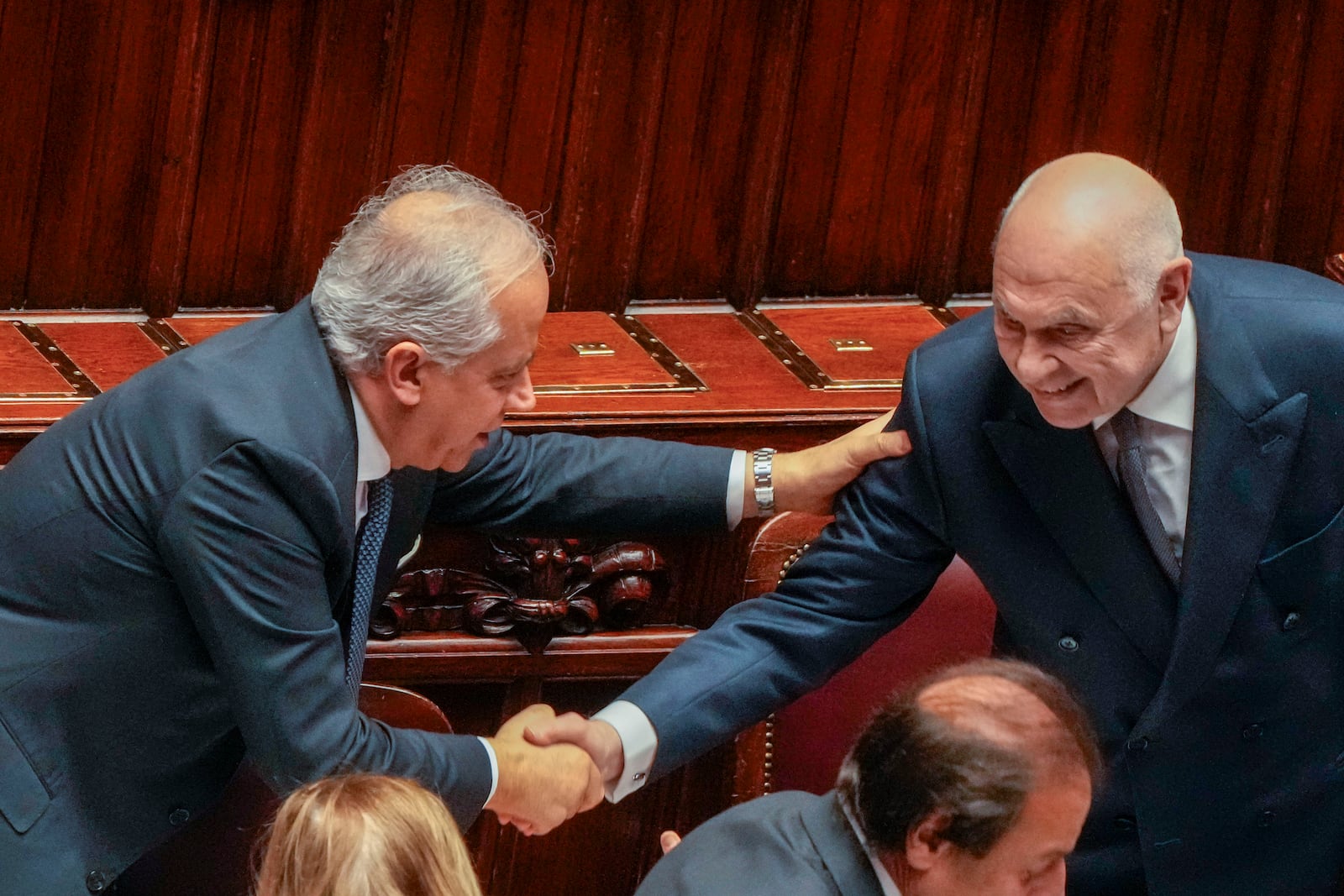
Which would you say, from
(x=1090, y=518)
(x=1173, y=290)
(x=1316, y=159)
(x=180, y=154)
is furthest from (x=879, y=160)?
(x=1173, y=290)

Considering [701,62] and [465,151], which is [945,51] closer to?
[701,62]

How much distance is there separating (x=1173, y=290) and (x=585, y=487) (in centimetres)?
97

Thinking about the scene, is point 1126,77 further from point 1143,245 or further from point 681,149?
point 1143,245

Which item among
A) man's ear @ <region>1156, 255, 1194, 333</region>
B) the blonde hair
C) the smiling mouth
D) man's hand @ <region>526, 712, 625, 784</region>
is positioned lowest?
man's hand @ <region>526, 712, 625, 784</region>

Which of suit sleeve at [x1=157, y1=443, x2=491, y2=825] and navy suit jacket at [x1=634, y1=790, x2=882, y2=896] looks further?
suit sleeve at [x1=157, y1=443, x2=491, y2=825]

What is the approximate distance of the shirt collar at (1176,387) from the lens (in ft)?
8.34

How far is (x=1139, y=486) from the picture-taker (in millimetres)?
2611

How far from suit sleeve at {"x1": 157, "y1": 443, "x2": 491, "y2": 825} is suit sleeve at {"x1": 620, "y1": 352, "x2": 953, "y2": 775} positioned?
38 cm

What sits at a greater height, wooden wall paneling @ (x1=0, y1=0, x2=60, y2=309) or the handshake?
wooden wall paneling @ (x1=0, y1=0, x2=60, y2=309)

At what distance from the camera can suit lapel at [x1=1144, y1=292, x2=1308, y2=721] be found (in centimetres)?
253

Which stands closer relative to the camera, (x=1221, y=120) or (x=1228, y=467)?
(x=1228, y=467)

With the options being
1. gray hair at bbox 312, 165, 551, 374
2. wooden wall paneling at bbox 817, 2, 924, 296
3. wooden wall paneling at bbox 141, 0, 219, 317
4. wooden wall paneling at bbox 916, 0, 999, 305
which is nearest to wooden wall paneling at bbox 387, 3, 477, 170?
wooden wall paneling at bbox 141, 0, 219, 317

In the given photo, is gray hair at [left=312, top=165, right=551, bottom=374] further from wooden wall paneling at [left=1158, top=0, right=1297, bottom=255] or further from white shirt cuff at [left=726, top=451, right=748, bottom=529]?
wooden wall paneling at [left=1158, top=0, right=1297, bottom=255]

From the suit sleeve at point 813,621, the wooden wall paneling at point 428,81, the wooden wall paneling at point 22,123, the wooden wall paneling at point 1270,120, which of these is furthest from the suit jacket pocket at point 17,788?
the wooden wall paneling at point 1270,120
